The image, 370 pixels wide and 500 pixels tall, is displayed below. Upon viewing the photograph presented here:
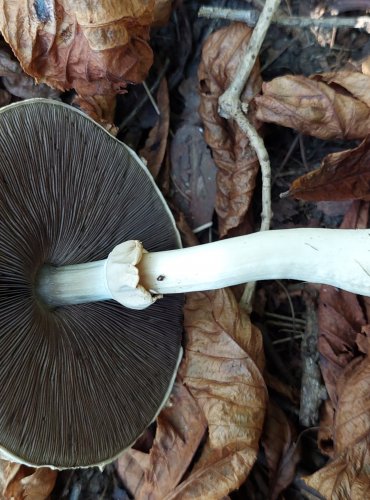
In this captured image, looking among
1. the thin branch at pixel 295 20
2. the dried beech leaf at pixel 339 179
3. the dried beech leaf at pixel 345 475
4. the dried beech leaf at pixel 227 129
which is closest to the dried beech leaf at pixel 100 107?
the dried beech leaf at pixel 227 129

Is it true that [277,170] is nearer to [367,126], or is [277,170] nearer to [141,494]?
[367,126]

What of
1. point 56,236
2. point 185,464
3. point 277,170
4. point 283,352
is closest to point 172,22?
point 277,170

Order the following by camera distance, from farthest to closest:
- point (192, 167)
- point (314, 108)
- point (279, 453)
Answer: point (192, 167), point (279, 453), point (314, 108)

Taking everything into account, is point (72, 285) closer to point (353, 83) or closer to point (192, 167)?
point (192, 167)

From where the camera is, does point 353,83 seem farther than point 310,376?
No

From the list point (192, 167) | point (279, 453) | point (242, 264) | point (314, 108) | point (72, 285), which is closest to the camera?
point (242, 264)

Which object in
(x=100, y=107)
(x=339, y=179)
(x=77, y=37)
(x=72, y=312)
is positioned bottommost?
(x=72, y=312)

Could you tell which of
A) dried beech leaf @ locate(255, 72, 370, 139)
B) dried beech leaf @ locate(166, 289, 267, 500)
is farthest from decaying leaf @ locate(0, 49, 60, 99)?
dried beech leaf @ locate(166, 289, 267, 500)

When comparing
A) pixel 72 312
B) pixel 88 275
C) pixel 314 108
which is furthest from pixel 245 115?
pixel 72 312
